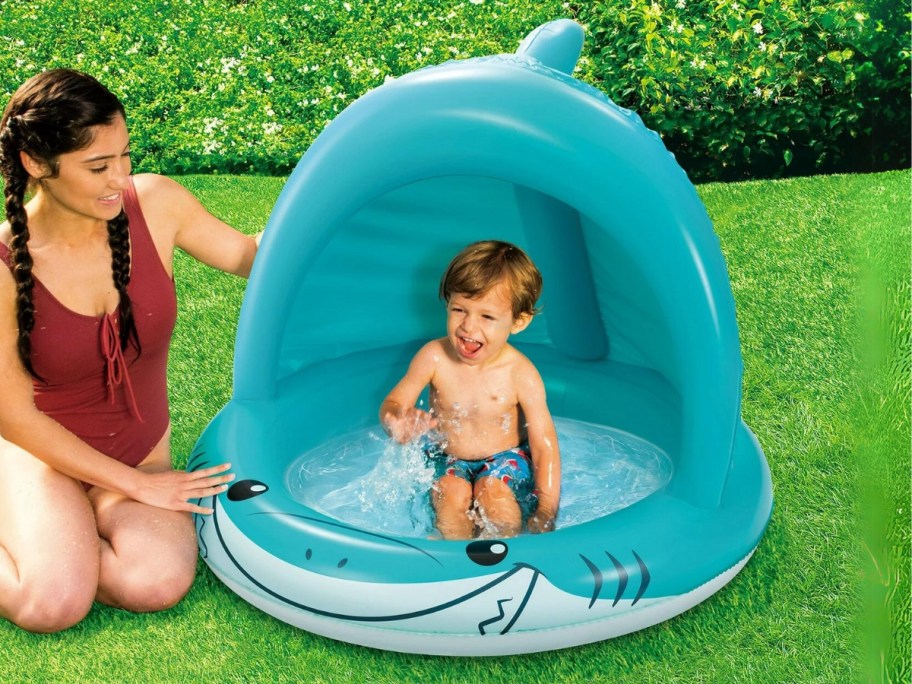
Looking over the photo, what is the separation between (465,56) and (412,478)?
16.3 ft

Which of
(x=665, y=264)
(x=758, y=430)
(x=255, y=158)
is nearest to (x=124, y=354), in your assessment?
(x=665, y=264)

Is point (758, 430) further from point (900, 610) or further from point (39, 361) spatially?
point (39, 361)

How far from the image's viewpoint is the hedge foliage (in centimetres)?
658

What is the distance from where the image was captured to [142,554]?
2.76 m

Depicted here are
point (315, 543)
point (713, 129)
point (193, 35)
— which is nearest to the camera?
point (315, 543)

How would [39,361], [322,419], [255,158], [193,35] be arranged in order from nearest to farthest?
[39,361]
[322,419]
[255,158]
[193,35]

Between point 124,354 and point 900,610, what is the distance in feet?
6.88

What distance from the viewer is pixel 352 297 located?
363 cm

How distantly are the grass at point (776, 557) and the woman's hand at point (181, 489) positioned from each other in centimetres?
23

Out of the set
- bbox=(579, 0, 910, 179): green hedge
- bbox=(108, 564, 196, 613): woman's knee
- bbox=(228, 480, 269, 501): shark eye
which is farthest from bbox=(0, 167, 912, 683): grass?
bbox=(579, 0, 910, 179): green hedge

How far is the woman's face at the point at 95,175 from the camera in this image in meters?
2.59

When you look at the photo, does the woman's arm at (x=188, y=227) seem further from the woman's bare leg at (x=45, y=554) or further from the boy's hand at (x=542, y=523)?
the boy's hand at (x=542, y=523)

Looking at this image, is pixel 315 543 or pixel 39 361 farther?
pixel 39 361

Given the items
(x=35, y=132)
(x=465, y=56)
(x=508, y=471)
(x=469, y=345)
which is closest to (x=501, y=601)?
(x=508, y=471)
